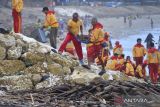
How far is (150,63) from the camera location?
45.9 ft

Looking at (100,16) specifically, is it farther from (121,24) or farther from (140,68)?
(140,68)

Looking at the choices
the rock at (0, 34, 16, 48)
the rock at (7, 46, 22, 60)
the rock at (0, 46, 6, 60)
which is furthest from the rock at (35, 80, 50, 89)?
the rock at (0, 34, 16, 48)

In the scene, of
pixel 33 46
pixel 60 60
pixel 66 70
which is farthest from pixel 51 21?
pixel 66 70

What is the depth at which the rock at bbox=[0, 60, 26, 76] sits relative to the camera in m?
10.5

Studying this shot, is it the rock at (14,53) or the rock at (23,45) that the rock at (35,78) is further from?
the rock at (23,45)

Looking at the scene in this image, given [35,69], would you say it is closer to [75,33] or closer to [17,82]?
[17,82]

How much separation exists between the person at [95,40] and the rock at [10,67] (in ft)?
7.60

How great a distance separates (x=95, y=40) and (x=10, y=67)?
2.74 metres

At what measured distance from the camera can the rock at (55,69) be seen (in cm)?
1073

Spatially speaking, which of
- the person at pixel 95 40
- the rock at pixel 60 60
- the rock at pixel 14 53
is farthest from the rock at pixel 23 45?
the person at pixel 95 40

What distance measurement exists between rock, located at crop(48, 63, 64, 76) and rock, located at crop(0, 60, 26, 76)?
0.62 m

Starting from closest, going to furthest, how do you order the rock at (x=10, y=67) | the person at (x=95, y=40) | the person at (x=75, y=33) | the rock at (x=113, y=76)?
the rock at (x=10, y=67) < the rock at (x=113, y=76) < the person at (x=75, y=33) < the person at (x=95, y=40)

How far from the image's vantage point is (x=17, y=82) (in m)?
10.1

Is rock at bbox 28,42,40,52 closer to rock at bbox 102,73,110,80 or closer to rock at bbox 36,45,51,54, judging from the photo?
rock at bbox 36,45,51,54
